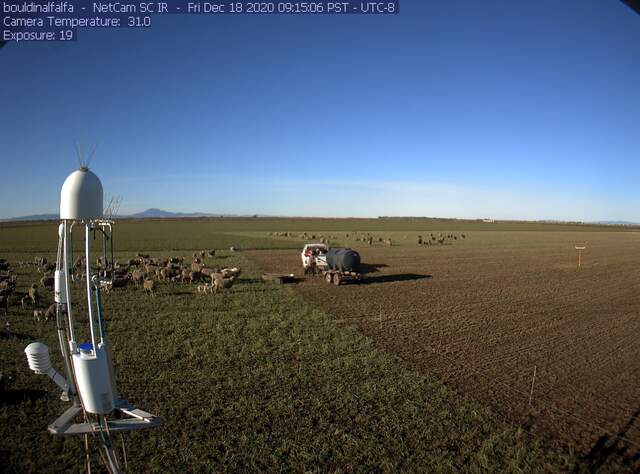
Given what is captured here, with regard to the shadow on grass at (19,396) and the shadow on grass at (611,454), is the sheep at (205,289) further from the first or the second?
the shadow on grass at (611,454)

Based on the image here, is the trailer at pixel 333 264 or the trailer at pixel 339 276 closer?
the trailer at pixel 339 276

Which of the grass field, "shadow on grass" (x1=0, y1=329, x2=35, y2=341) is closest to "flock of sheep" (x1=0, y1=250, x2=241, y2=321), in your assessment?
the grass field

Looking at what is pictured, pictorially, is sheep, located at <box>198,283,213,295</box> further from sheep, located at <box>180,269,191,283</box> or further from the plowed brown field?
the plowed brown field

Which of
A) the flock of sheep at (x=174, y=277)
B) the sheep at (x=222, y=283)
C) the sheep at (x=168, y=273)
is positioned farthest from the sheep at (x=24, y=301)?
the sheep at (x=222, y=283)

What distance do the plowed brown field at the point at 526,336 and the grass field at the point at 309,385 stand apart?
0.11m

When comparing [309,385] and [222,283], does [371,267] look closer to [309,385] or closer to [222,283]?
[222,283]

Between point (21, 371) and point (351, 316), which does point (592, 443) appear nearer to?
point (351, 316)

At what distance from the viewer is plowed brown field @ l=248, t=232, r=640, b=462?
9086 mm

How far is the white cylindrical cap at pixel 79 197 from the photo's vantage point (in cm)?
516

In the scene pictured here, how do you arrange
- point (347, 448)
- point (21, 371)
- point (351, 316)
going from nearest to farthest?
point (347, 448), point (21, 371), point (351, 316)

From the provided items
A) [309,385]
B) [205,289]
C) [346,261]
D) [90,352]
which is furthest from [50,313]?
[346,261]

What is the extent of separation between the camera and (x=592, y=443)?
7941 mm

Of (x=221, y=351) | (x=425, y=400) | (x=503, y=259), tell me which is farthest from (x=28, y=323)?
(x=503, y=259)

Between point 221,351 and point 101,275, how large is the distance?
25.7 feet
